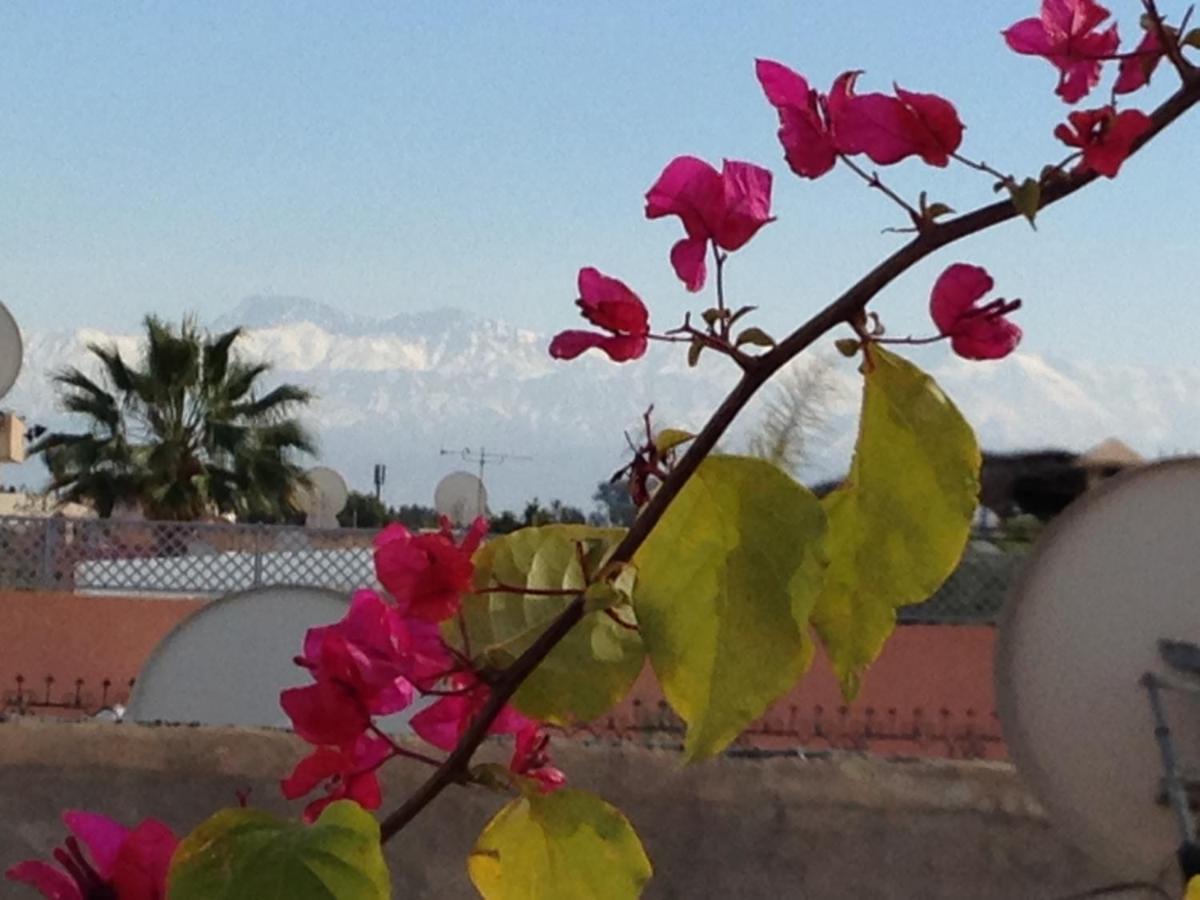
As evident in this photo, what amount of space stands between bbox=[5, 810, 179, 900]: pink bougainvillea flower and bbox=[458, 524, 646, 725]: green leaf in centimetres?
7

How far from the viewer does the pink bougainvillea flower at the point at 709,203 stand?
30cm

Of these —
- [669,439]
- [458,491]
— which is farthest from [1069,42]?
[458,491]

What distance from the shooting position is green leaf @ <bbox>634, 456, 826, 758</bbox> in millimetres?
267

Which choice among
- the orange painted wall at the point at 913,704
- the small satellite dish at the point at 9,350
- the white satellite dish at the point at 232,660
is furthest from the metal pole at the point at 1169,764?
the small satellite dish at the point at 9,350

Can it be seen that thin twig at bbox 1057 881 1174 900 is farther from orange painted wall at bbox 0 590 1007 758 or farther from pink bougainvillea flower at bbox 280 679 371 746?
orange painted wall at bbox 0 590 1007 758

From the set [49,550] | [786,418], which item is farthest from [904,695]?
[786,418]

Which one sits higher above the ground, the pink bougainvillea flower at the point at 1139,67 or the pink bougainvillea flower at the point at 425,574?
the pink bougainvillea flower at the point at 1139,67

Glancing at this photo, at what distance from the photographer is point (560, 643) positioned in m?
0.32

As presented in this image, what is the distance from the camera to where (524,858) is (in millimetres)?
323

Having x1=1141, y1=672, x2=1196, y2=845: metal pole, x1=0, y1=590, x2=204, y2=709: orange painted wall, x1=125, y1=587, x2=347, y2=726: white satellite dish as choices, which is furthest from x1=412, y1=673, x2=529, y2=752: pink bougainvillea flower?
x1=0, y1=590, x2=204, y2=709: orange painted wall

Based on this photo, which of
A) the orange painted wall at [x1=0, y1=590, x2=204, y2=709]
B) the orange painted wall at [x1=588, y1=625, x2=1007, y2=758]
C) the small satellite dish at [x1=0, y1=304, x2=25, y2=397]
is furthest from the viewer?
the orange painted wall at [x1=0, y1=590, x2=204, y2=709]

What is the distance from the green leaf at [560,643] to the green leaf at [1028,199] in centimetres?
10

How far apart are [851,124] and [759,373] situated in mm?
Answer: 52

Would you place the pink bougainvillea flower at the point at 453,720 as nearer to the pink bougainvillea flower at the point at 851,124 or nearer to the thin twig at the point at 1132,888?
the pink bougainvillea flower at the point at 851,124
